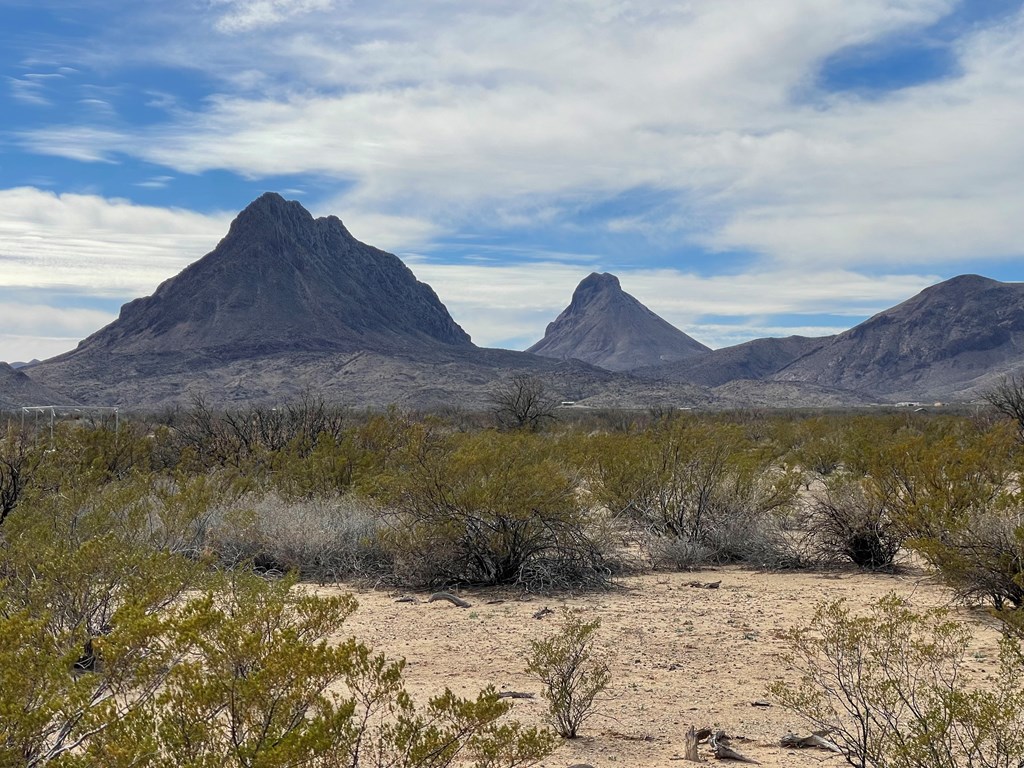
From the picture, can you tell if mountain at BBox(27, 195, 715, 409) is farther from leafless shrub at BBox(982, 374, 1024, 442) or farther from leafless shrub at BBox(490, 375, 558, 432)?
leafless shrub at BBox(982, 374, 1024, 442)

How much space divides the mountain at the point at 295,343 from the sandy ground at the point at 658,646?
65.4 meters

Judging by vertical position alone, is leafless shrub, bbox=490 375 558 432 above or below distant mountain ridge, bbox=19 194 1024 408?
below

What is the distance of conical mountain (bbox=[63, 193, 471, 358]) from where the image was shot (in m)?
130

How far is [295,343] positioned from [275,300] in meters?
17.6

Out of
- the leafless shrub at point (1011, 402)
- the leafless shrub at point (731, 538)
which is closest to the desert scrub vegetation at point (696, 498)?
the leafless shrub at point (731, 538)

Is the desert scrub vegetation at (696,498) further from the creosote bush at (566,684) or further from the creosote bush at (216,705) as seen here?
the creosote bush at (216,705)

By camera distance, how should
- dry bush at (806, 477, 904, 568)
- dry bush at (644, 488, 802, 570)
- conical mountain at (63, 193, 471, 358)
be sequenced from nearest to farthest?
1. dry bush at (806, 477, 904, 568)
2. dry bush at (644, 488, 802, 570)
3. conical mountain at (63, 193, 471, 358)

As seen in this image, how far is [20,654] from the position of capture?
402cm

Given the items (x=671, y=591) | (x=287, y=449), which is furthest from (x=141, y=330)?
(x=671, y=591)

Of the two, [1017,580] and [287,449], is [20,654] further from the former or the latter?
[287,449]

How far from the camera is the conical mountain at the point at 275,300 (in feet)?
427

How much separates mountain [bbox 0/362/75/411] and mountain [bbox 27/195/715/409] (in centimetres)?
304

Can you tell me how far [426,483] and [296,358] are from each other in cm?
10909

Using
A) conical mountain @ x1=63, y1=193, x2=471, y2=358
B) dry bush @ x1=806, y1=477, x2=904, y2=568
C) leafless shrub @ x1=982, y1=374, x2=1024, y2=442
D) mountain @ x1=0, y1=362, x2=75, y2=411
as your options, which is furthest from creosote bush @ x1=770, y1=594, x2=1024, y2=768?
conical mountain @ x1=63, y1=193, x2=471, y2=358
